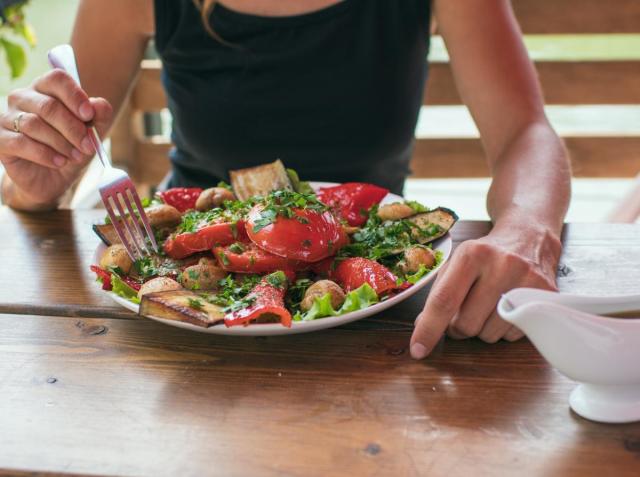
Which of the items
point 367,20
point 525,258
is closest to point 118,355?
point 525,258

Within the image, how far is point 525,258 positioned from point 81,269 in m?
0.71

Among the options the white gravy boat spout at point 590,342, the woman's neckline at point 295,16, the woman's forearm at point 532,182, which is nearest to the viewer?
the white gravy boat spout at point 590,342

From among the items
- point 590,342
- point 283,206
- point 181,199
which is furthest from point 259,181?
point 590,342

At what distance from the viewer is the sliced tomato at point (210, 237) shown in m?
1.00

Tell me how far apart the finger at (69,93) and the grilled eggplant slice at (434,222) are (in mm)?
540

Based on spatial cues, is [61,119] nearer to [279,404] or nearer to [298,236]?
[298,236]

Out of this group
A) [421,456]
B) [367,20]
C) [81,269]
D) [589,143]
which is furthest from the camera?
[589,143]

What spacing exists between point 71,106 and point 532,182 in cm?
74

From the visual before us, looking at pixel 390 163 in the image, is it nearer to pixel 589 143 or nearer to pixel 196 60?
pixel 196 60

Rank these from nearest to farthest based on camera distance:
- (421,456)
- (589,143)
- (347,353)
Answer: (421,456)
(347,353)
(589,143)

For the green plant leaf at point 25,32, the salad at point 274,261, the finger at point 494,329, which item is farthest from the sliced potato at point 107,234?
the green plant leaf at point 25,32

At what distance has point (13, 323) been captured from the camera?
1008 mm

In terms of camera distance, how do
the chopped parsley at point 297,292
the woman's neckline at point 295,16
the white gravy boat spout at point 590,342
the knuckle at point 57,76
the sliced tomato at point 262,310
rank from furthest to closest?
the woman's neckline at point 295,16 → the knuckle at point 57,76 → the chopped parsley at point 297,292 → the sliced tomato at point 262,310 → the white gravy boat spout at point 590,342

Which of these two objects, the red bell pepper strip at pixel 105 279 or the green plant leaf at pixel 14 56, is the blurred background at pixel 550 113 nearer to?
the green plant leaf at pixel 14 56
